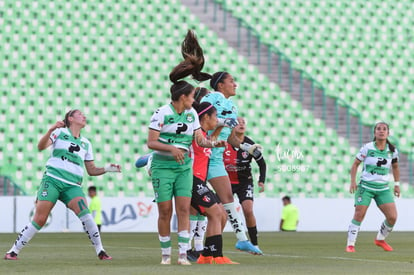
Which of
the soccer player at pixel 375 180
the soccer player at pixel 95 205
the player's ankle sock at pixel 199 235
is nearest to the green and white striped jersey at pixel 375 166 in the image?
the soccer player at pixel 375 180

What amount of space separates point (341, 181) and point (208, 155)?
17933 millimetres

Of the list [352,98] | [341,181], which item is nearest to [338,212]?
[341,181]

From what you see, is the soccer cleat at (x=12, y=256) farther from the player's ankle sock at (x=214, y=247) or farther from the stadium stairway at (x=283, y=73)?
the stadium stairway at (x=283, y=73)

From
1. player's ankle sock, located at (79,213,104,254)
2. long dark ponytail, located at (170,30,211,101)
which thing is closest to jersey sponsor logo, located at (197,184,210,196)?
long dark ponytail, located at (170,30,211,101)

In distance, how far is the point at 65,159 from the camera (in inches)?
414

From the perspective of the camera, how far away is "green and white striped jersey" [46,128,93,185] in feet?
34.3

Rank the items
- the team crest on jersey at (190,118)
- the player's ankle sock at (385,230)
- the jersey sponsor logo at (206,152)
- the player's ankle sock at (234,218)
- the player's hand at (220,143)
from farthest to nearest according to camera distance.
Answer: the player's ankle sock at (385,230) < the player's ankle sock at (234,218) < the jersey sponsor logo at (206,152) < the team crest on jersey at (190,118) < the player's hand at (220,143)

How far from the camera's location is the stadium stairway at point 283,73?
28531 mm

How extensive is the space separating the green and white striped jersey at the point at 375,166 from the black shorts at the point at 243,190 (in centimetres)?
190

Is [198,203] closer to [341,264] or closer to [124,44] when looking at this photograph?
[341,264]

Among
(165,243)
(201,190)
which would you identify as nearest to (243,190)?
(201,190)

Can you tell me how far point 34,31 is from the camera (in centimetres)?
2717

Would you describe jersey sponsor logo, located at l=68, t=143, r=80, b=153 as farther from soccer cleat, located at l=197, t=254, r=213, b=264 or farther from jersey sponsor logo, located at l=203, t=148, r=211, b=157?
soccer cleat, located at l=197, t=254, r=213, b=264

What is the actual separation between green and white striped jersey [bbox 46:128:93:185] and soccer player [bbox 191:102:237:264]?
5.23 feet
